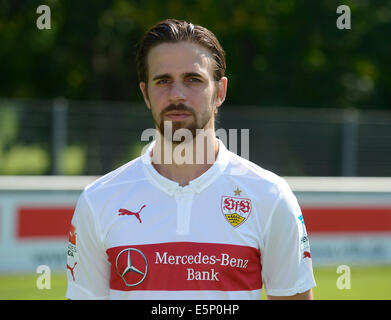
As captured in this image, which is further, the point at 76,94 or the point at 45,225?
the point at 76,94

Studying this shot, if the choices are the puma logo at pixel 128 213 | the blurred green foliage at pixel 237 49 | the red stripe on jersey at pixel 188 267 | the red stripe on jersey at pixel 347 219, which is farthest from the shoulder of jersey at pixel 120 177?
the blurred green foliage at pixel 237 49

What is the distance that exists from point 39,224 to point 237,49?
16827 millimetres

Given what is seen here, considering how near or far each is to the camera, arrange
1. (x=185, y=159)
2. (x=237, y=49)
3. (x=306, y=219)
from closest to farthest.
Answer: (x=185, y=159)
(x=306, y=219)
(x=237, y=49)

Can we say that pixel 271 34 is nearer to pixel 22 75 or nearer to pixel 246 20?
pixel 246 20

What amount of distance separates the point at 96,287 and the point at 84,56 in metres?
22.2

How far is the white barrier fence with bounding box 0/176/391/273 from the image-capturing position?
8742 millimetres

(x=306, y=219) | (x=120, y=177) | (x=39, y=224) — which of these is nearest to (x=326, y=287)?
(x=306, y=219)

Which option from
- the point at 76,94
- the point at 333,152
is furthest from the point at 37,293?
the point at 76,94

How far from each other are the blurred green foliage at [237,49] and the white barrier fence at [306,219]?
45.5ft

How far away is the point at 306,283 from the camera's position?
2895mm

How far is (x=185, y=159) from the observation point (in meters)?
3.03

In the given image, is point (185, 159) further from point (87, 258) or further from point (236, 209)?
point (87, 258)

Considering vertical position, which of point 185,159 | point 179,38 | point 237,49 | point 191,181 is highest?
point 237,49

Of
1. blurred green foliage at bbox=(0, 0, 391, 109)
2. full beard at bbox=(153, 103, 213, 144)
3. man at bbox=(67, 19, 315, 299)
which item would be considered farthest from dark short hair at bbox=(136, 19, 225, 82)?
blurred green foliage at bbox=(0, 0, 391, 109)
